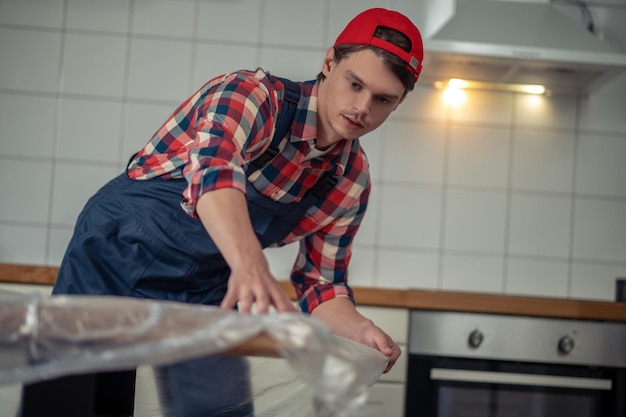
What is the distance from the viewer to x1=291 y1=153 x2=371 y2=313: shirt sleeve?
1.34m

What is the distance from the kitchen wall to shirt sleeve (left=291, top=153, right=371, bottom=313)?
45.7 inches

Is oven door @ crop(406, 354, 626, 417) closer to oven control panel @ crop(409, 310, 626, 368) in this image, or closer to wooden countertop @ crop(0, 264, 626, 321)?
oven control panel @ crop(409, 310, 626, 368)

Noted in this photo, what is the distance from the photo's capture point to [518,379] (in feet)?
7.02

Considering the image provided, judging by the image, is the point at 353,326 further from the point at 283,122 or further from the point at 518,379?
the point at 518,379

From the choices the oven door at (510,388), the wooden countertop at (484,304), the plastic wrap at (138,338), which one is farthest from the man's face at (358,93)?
the oven door at (510,388)

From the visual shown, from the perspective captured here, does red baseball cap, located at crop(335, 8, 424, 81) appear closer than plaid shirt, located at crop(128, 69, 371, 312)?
No

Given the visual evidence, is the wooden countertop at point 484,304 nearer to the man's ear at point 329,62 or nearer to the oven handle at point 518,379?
the oven handle at point 518,379

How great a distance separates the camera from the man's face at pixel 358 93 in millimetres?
1131

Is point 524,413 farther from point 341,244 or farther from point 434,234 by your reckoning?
Answer: point 341,244

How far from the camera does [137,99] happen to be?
2561mm

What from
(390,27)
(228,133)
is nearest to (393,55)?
(390,27)

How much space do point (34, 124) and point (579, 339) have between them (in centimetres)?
164

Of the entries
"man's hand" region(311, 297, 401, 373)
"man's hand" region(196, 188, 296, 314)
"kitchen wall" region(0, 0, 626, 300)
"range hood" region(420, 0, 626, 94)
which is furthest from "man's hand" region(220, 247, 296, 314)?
"kitchen wall" region(0, 0, 626, 300)

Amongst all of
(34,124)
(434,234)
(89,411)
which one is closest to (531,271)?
(434,234)
